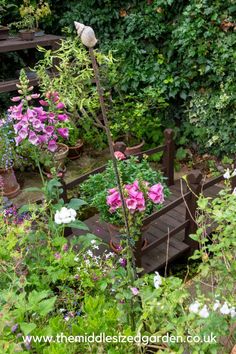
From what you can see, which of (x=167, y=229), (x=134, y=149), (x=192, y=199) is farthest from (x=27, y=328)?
(x=134, y=149)

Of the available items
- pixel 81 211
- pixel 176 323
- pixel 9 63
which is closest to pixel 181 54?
pixel 81 211

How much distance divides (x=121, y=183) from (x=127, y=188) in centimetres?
77

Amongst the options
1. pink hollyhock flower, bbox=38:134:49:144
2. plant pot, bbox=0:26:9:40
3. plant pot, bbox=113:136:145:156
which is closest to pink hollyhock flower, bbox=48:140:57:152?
pink hollyhock flower, bbox=38:134:49:144

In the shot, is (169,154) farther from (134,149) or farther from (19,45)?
(19,45)

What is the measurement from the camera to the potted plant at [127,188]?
243 centimetres

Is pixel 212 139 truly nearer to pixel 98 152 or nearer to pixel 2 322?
pixel 98 152

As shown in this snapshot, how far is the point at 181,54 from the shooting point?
4.39 m

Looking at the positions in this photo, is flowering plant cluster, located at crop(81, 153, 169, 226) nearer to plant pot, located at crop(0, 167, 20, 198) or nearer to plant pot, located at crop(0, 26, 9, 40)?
plant pot, located at crop(0, 167, 20, 198)

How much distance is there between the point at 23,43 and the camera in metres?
4.74

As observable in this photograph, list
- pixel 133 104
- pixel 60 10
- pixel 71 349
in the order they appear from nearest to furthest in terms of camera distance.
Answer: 1. pixel 71 349
2. pixel 133 104
3. pixel 60 10

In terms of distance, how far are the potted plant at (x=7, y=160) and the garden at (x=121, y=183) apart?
0.02 m

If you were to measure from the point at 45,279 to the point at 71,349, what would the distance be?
46cm

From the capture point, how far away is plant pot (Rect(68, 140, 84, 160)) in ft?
15.5

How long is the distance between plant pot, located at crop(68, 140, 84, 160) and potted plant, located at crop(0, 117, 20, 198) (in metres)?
0.85
